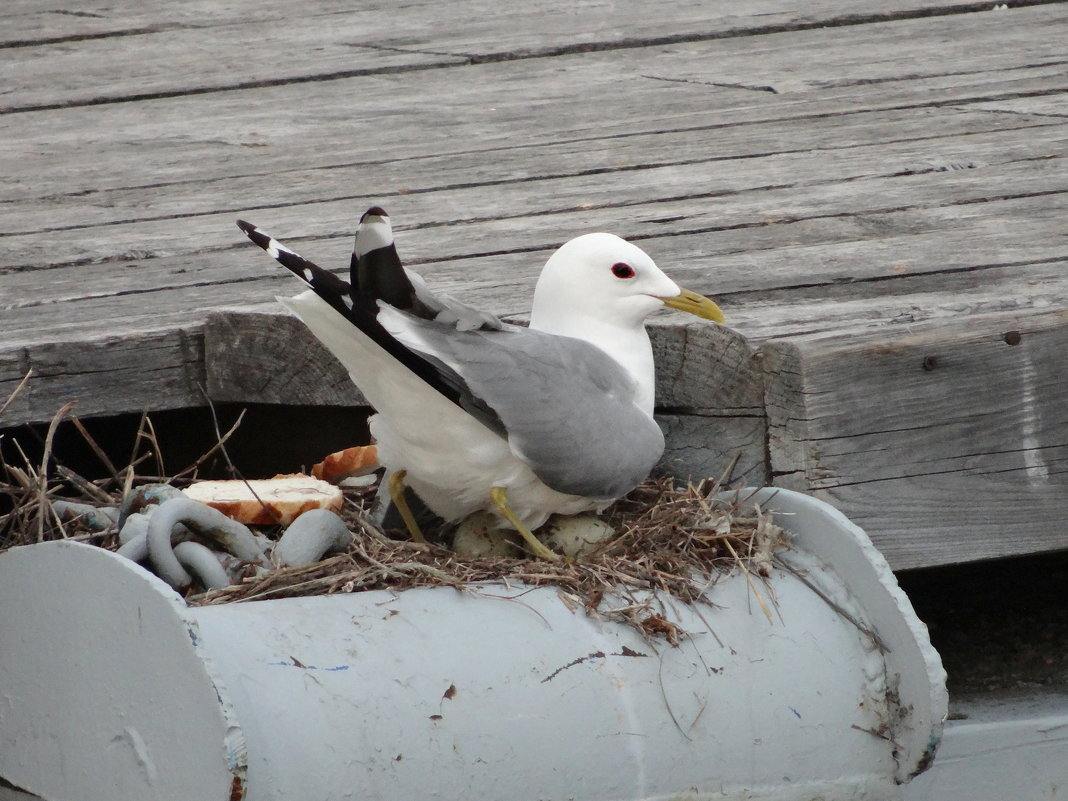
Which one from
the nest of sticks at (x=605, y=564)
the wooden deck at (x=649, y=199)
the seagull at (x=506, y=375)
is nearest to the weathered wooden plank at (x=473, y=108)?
the wooden deck at (x=649, y=199)

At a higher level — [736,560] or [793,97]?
[793,97]

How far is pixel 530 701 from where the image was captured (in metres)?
1.65

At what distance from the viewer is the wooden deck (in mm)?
2102

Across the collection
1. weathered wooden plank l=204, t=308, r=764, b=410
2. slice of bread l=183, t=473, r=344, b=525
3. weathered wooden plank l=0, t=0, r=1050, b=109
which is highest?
weathered wooden plank l=0, t=0, r=1050, b=109

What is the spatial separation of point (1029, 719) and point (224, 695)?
1.54 meters

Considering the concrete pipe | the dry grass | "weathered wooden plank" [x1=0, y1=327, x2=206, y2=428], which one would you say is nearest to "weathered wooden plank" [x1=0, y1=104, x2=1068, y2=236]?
"weathered wooden plank" [x1=0, y1=327, x2=206, y2=428]

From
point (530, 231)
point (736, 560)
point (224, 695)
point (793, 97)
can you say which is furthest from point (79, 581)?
point (793, 97)

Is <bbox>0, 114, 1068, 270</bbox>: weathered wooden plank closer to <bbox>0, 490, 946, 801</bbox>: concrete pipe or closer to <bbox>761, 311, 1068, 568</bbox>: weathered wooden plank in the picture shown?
<bbox>761, 311, 1068, 568</bbox>: weathered wooden plank

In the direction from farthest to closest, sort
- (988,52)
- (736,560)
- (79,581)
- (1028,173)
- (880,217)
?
(988,52)
(1028,173)
(880,217)
(736,560)
(79,581)

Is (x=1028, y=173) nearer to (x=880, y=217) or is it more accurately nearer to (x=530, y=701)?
(x=880, y=217)

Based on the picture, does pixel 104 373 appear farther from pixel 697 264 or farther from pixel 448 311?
pixel 697 264

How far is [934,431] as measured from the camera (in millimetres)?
2088

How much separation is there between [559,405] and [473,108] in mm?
1870

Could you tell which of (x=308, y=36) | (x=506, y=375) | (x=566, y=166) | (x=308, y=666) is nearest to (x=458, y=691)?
(x=308, y=666)
